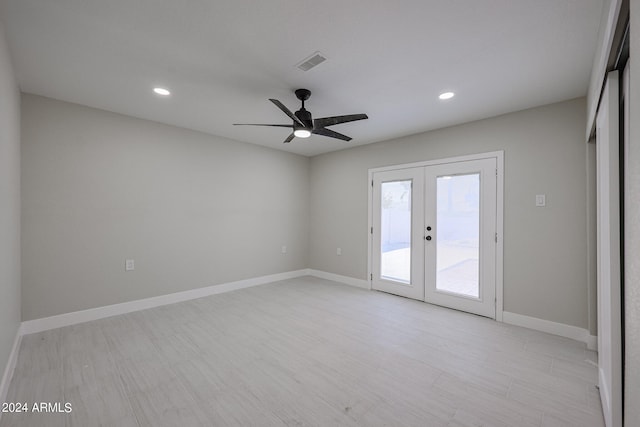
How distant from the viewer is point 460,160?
145 inches

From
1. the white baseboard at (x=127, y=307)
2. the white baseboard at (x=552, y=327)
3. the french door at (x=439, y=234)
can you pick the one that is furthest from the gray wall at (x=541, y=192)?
the white baseboard at (x=127, y=307)

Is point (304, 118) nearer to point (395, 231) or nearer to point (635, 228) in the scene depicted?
point (635, 228)

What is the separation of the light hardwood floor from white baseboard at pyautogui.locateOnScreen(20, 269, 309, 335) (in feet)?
0.39

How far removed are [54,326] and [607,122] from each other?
17.2 feet

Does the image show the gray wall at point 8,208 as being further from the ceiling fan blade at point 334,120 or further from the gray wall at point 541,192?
the gray wall at point 541,192

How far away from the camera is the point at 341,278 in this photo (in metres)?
5.17

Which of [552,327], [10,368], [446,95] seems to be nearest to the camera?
[10,368]

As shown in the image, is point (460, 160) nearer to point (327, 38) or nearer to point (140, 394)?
point (327, 38)

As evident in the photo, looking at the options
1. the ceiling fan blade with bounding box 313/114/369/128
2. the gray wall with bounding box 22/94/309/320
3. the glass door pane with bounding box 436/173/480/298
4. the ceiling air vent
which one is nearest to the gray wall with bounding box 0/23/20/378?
the gray wall with bounding box 22/94/309/320

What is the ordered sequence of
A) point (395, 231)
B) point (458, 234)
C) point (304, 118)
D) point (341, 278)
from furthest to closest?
point (341, 278) < point (395, 231) < point (458, 234) < point (304, 118)

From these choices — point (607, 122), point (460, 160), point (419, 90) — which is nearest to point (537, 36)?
point (607, 122)

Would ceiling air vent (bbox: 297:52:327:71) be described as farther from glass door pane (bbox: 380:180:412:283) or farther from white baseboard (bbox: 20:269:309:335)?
white baseboard (bbox: 20:269:309:335)

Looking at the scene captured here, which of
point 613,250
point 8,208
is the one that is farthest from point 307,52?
point 8,208

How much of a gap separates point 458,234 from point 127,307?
4.54m
